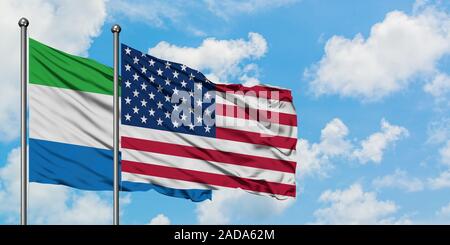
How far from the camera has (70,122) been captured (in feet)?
53.6

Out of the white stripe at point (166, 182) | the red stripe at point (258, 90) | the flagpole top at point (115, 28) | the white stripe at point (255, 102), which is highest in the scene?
the flagpole top at point (115, 28)

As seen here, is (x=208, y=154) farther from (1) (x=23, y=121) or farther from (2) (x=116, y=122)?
(1) (x=23, y=121)

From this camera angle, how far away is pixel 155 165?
16.6 meters

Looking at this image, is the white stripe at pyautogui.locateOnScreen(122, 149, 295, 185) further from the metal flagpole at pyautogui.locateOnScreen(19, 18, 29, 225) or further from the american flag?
the metal flagpole at pyautogui.locateOnScreen(19, 18, 29, 225)

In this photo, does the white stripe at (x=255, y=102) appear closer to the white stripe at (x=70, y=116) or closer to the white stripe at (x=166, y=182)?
the white stripe at (x=166, y=182)

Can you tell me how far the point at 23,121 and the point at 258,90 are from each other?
18.6ft

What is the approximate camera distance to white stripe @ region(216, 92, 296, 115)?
17797 mm

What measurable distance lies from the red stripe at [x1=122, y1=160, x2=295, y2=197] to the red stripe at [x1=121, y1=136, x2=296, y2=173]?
13.6 inches

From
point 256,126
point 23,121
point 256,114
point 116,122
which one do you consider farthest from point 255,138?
point 23,121

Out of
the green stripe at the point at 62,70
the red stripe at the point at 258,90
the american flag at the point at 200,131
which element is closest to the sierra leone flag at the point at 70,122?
the green stripe at the point at 62,70

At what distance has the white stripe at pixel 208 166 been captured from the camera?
1655cm

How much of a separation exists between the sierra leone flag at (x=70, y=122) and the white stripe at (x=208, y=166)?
54 cm
